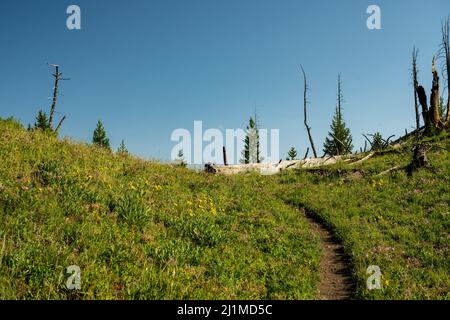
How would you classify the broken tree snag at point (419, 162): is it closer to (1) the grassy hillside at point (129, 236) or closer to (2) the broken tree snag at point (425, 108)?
(1) the grassy hillside at point (129, 236)

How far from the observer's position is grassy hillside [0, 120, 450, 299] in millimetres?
6961

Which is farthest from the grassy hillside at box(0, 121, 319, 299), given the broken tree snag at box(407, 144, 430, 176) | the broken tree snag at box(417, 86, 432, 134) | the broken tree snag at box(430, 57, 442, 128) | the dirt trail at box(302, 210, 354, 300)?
the broken tree snag at box(430, 57, 442, 128)

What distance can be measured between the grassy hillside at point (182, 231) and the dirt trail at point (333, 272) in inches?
9.9

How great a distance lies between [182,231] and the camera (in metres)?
10.5

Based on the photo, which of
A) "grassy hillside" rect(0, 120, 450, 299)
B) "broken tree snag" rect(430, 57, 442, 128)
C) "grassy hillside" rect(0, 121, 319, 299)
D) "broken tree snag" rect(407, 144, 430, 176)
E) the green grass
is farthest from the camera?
"broken tree snag" rect(430, 57, 442, 128)

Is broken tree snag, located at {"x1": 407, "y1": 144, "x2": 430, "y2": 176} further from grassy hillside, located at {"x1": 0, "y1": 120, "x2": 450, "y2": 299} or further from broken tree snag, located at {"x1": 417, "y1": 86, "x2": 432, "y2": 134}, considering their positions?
broken tree snag, located at {"x1": 417, "y1": 86, "x2": 432, "y2": 134}

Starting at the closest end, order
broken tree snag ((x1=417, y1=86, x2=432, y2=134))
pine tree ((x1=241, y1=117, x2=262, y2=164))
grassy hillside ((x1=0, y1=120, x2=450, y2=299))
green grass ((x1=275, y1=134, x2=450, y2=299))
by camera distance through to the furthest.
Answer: grassy hillside ((x1=0, y1=120, x2=450, y2=299)) < green grass ((x1=275, y1=134, x2=450, y2=299)) < broken tree snag ((x1=417, y1=86, x2=432, y2=134)) < pine tree ((x1=241, y1=117, x2=262, y2=164))

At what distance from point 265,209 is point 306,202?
3.26 meters

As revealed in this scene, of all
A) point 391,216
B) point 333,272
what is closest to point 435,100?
point 391,216

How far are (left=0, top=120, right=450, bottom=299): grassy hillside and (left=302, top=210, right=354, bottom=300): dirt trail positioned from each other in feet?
0.83

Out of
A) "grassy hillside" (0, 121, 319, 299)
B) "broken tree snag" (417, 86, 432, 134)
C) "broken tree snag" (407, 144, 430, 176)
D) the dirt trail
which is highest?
"broken tree snag" (417, 86, 432, 134)

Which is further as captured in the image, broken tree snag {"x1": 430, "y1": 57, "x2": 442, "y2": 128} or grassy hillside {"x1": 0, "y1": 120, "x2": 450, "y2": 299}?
broken tree snag {"x1": 430, "y1": 57, "x2": 442, "y2": 128}
